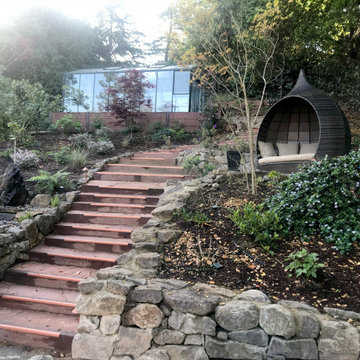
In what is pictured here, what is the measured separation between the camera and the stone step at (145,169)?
19.2 feet

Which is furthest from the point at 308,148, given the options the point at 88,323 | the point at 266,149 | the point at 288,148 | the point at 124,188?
the point at 88,323

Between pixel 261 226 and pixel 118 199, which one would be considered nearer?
pixel 261 226

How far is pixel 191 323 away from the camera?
2320 mm

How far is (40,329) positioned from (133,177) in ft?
10.5

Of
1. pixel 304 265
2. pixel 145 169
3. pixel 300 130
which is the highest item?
pixel 300 130

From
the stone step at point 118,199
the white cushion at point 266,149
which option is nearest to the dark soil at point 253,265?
the stone step at point 118,199

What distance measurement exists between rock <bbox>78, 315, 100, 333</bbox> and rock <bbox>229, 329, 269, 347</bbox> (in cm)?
116

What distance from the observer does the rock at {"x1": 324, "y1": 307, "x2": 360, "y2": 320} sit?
213 cm

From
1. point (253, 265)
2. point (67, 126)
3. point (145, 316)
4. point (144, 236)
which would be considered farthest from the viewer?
point (67, 126)

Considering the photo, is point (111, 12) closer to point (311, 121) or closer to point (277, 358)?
point (311, 121)

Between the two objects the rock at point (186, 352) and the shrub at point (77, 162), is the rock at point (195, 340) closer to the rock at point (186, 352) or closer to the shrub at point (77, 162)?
the rock at point (186, 352)

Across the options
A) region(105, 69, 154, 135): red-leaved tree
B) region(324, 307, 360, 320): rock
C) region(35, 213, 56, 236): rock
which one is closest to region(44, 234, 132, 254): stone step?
region(35, 213, 56, 236): rock

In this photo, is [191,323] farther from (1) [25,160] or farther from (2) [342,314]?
(1) [25,160]

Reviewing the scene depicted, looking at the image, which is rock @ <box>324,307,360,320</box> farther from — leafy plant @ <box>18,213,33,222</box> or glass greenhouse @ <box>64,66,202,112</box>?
glass greenhouse @ <box>64,66,202,112</box>
